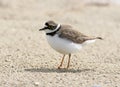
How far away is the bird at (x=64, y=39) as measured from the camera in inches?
369

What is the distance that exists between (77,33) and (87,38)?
0.20 m

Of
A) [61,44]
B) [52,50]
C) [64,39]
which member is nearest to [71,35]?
[64,39]

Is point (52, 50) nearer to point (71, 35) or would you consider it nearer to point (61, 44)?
point (71, 35)

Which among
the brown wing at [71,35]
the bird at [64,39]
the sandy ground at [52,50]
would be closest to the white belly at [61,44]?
the bird at [64,39]

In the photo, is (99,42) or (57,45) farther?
(99,42)

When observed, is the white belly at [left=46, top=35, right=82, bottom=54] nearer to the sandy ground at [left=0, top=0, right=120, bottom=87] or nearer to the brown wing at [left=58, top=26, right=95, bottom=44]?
the brown wing at [left=58, top=26, right=95, bottom=44]

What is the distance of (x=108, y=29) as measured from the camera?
14562 millimetres

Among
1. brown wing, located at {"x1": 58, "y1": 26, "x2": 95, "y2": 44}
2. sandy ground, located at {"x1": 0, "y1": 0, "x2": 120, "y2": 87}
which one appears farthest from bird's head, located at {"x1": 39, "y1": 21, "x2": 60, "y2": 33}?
sandy ground, located at {"x1": 0, "y1": 0, "x2": 120, "y2": 87}

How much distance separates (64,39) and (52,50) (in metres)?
2.03

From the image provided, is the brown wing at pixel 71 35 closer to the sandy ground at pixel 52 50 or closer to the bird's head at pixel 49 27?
the bird's head at pixel 49 27

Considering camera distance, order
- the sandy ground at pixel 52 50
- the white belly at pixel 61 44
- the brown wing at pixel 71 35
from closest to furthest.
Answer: the sandy ground at pixel 52 50 < the white belly at pixel 61 44 < the brown wing at pixel 71 35

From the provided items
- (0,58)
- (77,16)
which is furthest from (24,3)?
(0,58)

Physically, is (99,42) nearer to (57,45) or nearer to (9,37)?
(9,37)

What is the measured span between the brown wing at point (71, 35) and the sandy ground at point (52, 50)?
543 millimetres
